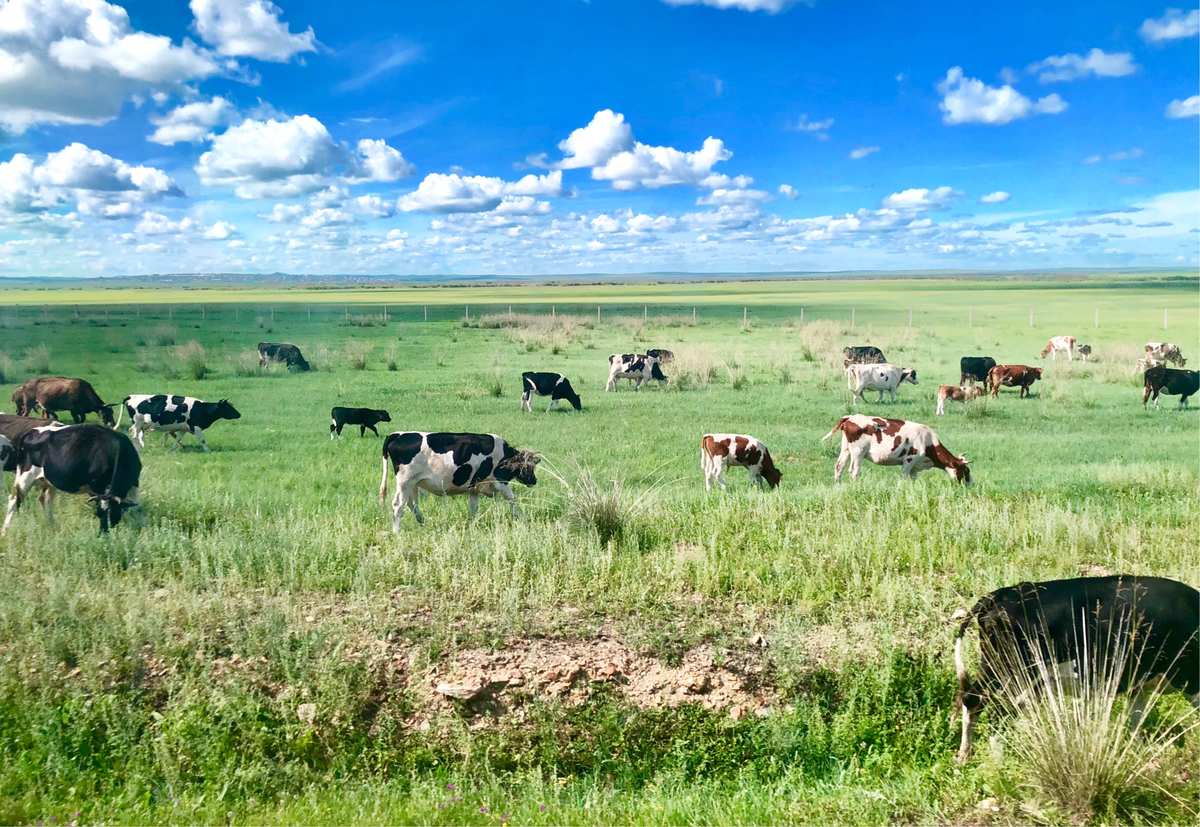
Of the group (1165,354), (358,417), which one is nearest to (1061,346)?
(1165,354)

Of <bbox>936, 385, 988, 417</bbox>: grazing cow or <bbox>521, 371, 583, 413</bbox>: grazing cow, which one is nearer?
<bbox>521, 371, 583, 413</bbox>: grazing cow

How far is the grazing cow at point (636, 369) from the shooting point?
24625 mm

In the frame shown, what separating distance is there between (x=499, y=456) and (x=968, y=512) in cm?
634

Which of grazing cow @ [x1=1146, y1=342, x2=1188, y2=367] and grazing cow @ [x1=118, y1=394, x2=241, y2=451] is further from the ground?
grazing cow @ [x1=1146, y1=342, x2=1188, y2=367]

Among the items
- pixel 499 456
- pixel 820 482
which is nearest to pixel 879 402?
pixel 820 482

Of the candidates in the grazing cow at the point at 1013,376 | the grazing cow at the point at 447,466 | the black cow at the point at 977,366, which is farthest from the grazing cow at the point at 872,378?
the grazing cow at the point at 447,466

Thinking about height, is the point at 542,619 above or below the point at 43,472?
below

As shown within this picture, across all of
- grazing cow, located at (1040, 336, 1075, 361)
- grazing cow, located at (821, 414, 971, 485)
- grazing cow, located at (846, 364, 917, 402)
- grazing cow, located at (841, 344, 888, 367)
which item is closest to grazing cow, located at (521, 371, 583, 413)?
grazing cow, located at (821, 414, 971, 485)

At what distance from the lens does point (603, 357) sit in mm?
29094

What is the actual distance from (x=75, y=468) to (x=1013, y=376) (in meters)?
24.4

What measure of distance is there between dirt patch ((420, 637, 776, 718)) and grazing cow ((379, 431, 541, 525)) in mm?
4256

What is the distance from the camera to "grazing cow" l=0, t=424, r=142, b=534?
973 centimetres

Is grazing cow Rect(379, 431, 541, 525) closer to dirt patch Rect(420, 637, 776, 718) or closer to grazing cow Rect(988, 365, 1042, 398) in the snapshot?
dirt patch Rect(420, 637, 776, 718)

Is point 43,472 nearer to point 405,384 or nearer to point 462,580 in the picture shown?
point 462,580
